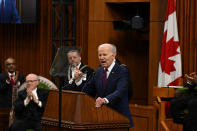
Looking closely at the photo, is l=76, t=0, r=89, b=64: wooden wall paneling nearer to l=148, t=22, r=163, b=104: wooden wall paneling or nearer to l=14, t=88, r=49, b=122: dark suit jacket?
l=148, t=22, r=163, b=104: wooden wall paneling

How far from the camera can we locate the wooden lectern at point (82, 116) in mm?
4402

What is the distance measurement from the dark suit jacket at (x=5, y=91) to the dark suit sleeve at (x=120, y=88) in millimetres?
4006

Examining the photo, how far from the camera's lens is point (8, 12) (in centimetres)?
1079

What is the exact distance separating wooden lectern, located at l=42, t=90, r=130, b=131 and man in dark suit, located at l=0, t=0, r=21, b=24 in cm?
630

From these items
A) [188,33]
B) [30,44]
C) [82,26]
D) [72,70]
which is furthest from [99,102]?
[30,44]

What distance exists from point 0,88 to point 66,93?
450 centimetres

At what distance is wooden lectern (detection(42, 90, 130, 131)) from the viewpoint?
14.4ft

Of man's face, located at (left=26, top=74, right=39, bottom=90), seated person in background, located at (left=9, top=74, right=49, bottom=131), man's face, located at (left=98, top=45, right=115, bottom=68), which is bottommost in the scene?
seated person in background, located at (left=9, top=74, right=49, bottom=131)

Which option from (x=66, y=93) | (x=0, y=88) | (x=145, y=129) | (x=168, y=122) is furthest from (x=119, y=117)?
(x=0, y=88)

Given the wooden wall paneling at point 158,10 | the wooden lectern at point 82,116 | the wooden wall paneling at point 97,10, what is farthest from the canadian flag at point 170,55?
the wooden lectern at point 82,116

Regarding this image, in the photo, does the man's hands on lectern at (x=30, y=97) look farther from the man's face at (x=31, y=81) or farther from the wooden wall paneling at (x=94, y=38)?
the wooden wall paneling at (x=94, y=38)

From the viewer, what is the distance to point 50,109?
4.77m

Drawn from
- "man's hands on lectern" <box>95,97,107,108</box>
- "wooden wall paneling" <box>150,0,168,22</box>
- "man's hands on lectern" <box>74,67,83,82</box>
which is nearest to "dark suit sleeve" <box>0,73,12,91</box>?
"wooden wall paneling" <box>150,0,168,22</box>

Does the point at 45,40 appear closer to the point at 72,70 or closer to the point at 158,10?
the point at 158,10
